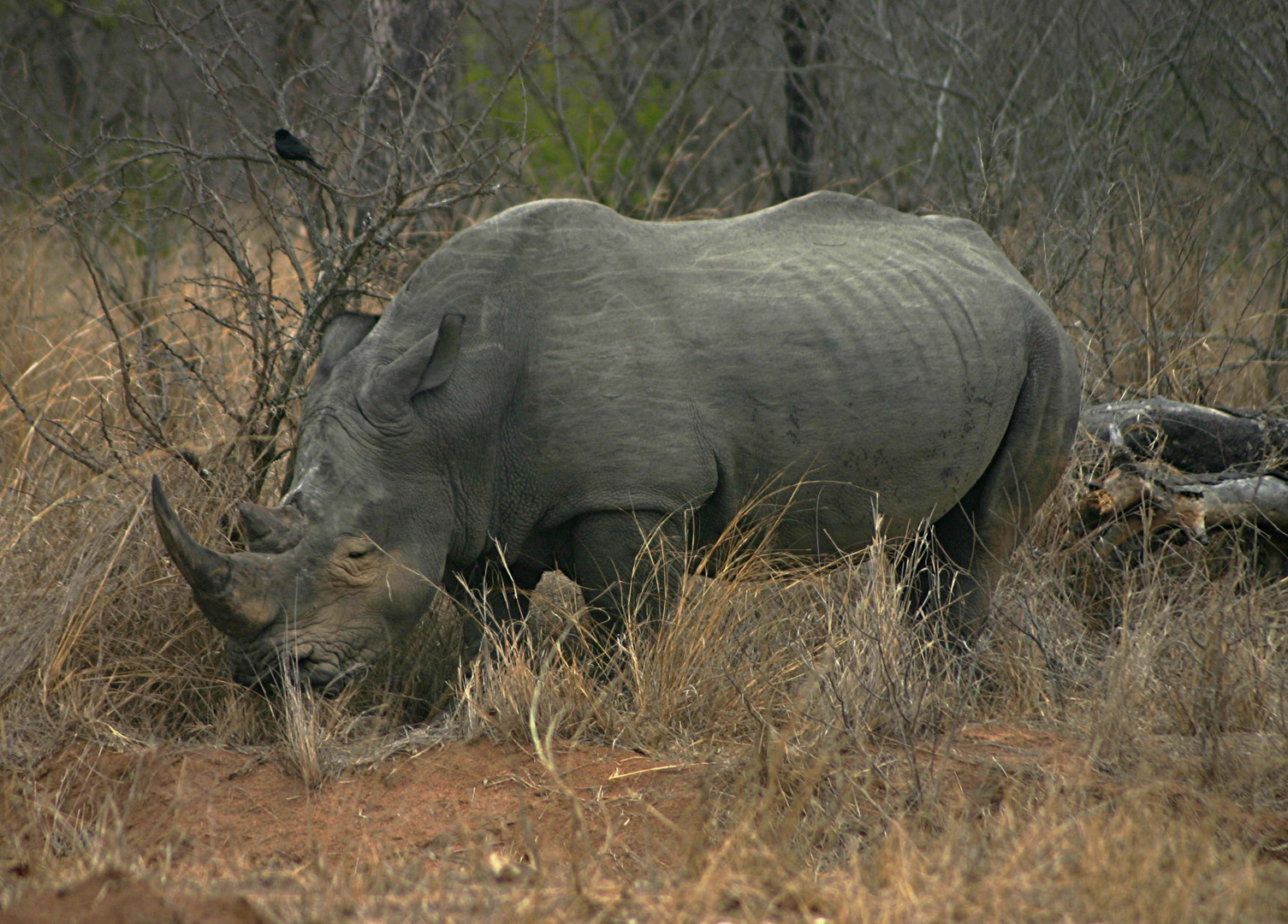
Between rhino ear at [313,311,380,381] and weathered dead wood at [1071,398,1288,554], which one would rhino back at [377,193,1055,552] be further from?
weathered dead wood at [1071,398,1288,554]

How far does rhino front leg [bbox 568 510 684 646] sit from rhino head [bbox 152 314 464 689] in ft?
1.35

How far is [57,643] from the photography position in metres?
3.99

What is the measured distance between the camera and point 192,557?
327 centimetres

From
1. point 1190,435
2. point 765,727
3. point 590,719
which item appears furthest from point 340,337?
point 1190,435

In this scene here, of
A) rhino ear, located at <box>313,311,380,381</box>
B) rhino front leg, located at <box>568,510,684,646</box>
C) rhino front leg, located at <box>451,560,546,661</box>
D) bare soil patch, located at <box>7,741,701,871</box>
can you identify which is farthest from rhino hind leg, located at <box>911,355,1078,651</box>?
rhino ear, located at <box>313,311,380,381</box>

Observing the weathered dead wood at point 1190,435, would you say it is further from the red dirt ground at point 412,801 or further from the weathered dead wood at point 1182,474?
the red dirt ground at point 412,801

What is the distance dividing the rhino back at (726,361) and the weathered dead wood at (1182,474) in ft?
3.18

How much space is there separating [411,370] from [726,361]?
93 centimetres

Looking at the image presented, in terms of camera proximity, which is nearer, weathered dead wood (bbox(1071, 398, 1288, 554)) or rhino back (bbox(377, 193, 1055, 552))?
rhino back (bbox(377, 193, 1055, 552))

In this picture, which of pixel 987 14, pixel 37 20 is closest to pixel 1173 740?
pixel 987 14

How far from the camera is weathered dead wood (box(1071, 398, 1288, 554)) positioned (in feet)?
16.4

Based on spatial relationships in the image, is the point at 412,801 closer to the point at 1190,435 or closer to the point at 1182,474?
the point at 1182,474

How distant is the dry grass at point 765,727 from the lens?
2562mm

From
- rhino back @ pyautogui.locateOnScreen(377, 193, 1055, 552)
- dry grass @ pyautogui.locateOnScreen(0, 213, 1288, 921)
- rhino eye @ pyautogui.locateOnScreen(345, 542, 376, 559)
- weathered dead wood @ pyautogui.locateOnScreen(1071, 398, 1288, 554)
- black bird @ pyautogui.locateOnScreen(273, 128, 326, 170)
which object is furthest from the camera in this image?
weathered dead wood @ pyautogui.locateOnScreen(1071, 398, 1288, 554)
